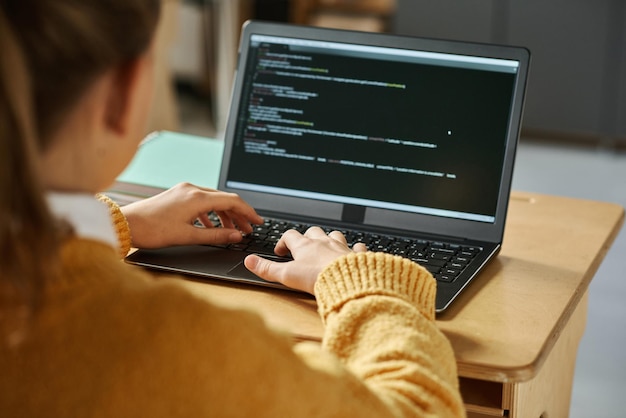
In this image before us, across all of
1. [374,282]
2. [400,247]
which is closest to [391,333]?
[374,282]

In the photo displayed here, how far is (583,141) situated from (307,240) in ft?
10.8

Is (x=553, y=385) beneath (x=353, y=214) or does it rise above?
beneath

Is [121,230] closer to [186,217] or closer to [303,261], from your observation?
[186,217]

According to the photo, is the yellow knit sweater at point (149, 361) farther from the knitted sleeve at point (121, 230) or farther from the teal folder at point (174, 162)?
the teal folder at point (174, 162)

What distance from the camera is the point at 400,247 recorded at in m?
1.26

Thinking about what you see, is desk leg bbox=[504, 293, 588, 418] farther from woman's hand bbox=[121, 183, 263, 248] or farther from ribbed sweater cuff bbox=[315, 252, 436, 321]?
woman's hand bbox=[121, 183, 263, 248]

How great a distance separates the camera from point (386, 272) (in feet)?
3.19

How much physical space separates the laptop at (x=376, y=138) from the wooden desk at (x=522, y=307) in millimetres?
76

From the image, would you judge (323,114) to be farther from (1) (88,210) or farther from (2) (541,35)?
(2) (541,35)

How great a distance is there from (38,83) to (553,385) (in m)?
0.97

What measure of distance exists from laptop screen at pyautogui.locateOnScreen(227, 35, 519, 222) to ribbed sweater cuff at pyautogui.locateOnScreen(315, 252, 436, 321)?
0.35 metres

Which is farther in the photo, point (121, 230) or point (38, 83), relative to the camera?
point (121, 230)

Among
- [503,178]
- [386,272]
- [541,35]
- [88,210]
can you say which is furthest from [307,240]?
[541,35]

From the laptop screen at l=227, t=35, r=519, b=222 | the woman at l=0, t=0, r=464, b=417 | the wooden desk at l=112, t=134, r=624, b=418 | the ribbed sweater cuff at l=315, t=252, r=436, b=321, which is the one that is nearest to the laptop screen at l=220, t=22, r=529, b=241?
the laptop screen at l=227, t=35, r=519, b=222
